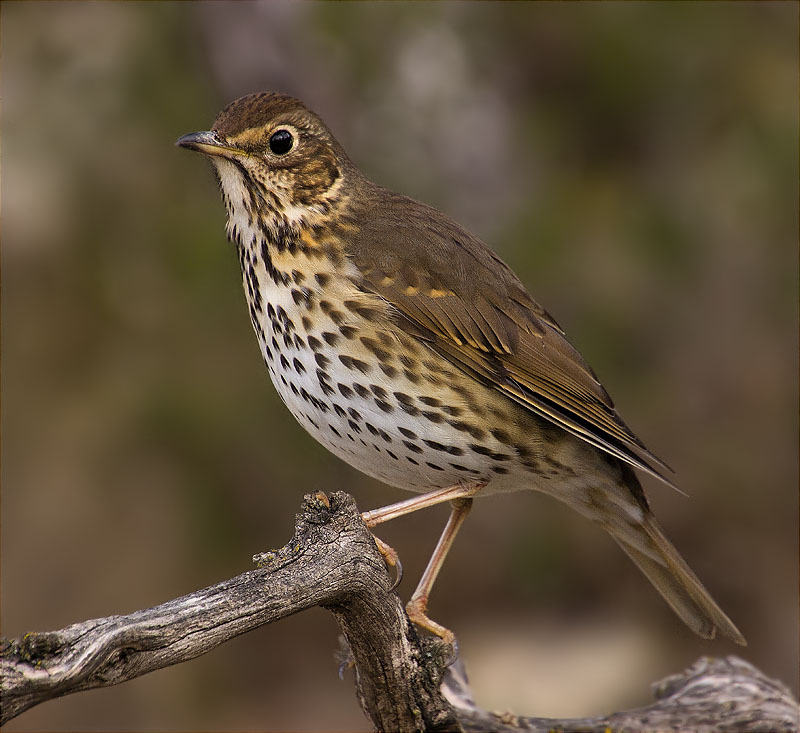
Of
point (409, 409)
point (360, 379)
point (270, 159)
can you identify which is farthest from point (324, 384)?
point (270, 159)

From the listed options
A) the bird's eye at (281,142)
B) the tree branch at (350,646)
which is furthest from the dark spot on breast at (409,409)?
the bird's eye at (281,142)

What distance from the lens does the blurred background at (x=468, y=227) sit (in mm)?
5004

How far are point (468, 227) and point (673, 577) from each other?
231 centimetres

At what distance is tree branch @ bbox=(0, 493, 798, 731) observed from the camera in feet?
6.48

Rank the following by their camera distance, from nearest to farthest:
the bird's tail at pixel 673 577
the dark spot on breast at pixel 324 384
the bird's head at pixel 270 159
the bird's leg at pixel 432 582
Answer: the dark spot on breast at pixel 324 384
the bird's head at pixel 270 159
the bird's leg at pixel 432 582
the bird's tail at pixel 673 577

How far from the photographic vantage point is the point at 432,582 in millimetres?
3191

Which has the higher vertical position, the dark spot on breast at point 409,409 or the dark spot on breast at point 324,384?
the dark spot on breast at point 324,384

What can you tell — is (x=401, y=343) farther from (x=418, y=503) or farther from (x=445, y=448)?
(x=418, y=503)

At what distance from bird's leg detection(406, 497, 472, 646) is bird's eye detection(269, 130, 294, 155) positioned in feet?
3.84

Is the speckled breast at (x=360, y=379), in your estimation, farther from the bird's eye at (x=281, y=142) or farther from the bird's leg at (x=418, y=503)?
the bird's eye at (x=281, y=142)

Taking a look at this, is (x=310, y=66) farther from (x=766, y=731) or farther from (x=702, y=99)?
(x=766, y=731)

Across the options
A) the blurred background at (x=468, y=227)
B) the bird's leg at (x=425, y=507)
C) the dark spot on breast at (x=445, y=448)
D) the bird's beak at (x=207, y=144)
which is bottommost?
the bird's leg at (x=425, y=507)

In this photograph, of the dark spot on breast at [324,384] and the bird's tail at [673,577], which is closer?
the dark spot on breast at [324,384]

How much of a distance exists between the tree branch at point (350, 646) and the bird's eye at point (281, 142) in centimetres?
104
